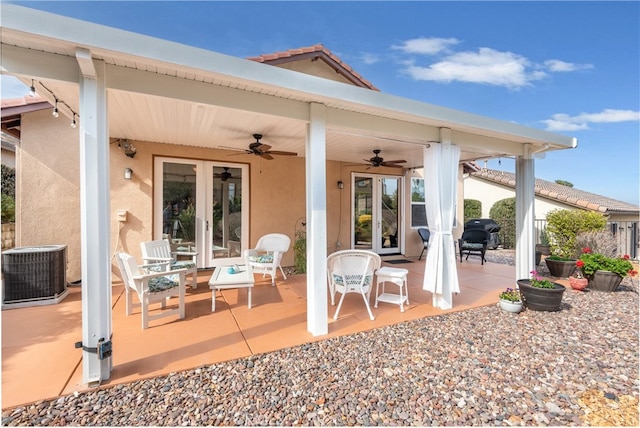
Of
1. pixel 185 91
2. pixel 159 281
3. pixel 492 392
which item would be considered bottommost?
pixel 492 392

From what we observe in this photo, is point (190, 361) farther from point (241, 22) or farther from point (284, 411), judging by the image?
point (241, 22)

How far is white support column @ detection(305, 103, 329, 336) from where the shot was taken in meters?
3.49

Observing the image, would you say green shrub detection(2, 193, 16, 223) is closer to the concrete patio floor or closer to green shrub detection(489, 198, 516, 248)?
the concrete patio floor

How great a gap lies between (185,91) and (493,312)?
16.9ft

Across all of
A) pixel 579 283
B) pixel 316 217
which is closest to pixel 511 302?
pixel 579 283

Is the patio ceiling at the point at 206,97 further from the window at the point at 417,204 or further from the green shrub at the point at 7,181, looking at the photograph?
the green shrub at the point at 7,181

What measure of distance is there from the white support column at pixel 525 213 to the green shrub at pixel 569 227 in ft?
9.43

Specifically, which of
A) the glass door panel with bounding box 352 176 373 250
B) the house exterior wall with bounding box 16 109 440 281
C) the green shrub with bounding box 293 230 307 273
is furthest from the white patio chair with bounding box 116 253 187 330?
the glass door panel with bounding box 352 176 373 250

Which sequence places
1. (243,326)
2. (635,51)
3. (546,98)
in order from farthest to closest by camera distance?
(546,98), (635,51), (243,326)

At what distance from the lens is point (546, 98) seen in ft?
36.7

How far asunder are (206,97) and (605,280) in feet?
25.5

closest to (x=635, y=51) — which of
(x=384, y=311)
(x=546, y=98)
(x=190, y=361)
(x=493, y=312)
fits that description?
(x=546, y=98)

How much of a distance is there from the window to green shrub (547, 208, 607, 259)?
3498 mm

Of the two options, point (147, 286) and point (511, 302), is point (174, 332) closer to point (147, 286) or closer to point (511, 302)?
point (147, 286)
